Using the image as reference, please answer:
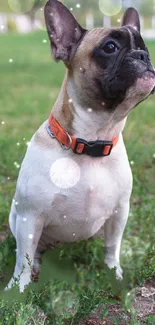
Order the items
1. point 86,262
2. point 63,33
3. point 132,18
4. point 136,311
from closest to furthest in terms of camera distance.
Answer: point 136,311, point 63,33, point 132,18, point 86,262

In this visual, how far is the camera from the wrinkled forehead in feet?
7.56

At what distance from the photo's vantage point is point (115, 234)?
2.65 metres

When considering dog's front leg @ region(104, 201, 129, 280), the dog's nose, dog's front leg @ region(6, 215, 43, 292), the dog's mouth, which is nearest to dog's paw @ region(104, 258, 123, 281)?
dog's front leg @ region(104, 201, 129, 280)

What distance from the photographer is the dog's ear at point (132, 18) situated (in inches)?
100

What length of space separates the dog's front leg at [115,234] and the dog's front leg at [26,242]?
1.17 feet

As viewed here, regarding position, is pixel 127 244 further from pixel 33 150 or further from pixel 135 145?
pixel 135 145

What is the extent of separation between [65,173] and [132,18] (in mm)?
788

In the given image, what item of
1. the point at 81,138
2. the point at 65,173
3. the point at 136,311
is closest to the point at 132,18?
the point at 81,138

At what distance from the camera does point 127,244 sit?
3.02 metres

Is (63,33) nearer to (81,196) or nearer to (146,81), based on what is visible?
(146,81)

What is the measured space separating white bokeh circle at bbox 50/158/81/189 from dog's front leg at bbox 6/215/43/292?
0.20 metres

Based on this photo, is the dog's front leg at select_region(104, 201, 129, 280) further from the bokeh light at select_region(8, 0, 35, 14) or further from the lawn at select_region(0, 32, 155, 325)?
the bokeh light at select_region(8, 0, 35, 14)

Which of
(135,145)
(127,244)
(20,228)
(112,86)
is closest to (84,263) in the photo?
(127,244)

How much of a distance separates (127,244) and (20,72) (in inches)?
277
